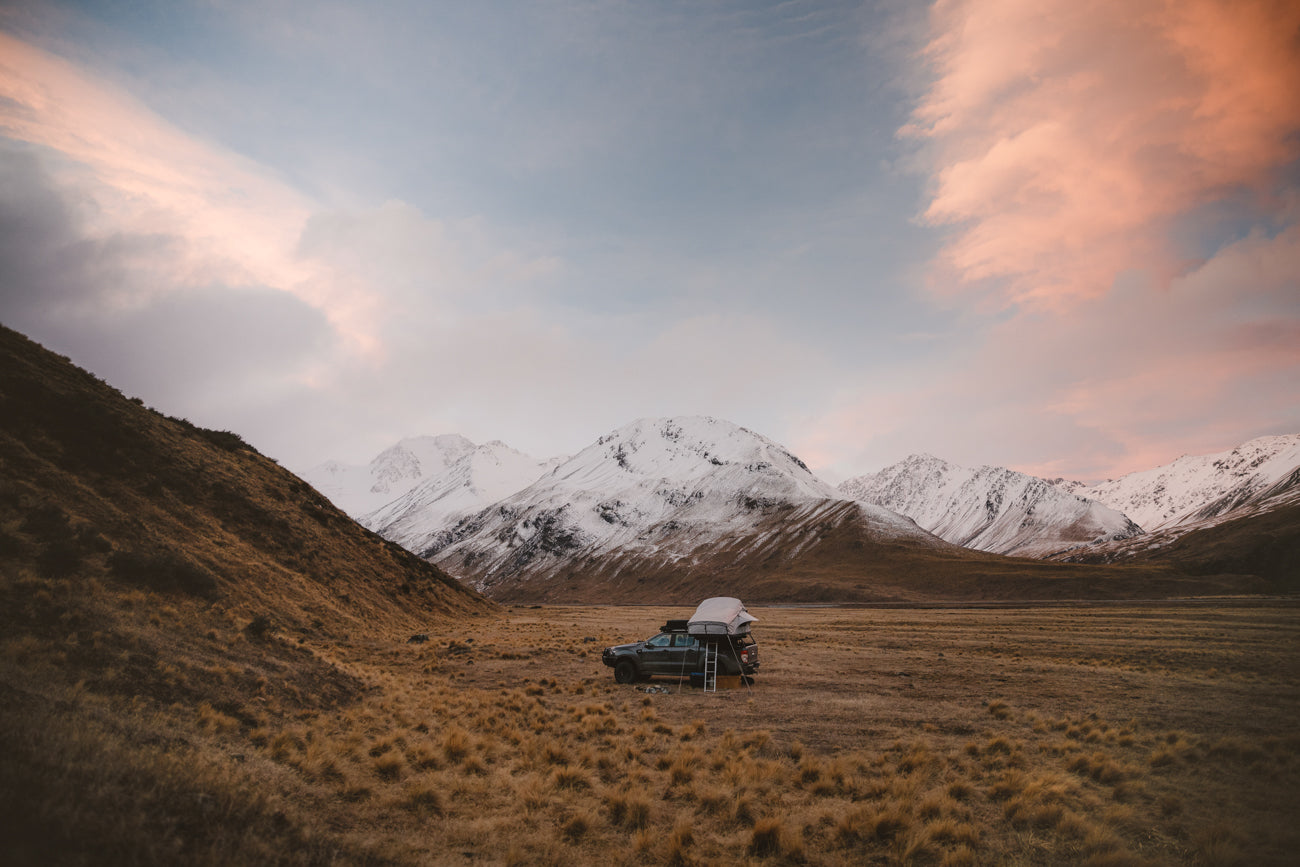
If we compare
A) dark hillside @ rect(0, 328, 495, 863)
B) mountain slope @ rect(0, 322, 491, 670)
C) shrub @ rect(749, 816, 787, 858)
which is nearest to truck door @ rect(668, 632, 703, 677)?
dark hillside @ rect(0, 328, 495, 863)

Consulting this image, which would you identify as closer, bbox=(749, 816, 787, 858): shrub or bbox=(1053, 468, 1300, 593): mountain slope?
bbox=(749, 816, 787, 858): shrub

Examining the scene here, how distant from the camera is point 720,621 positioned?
21484 mm

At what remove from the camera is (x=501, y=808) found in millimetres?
9055

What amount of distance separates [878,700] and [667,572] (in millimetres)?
142917

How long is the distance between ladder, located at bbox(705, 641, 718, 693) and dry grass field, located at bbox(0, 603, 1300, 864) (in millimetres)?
1132

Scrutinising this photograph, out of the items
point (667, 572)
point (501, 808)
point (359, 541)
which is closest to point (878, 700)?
point (501, 808)

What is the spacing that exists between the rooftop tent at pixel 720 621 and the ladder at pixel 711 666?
1.54 ft

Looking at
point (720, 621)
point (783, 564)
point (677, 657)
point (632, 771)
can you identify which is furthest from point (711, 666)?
point (783, 564)

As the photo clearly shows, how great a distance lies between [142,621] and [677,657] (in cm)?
1601

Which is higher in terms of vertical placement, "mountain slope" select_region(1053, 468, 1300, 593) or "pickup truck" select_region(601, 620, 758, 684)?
"pickup truck" select_region(601, 620, 758, 684)

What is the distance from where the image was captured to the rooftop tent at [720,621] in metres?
21.1

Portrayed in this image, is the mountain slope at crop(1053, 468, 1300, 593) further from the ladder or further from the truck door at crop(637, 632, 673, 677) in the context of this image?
the truck door at crop(637, 632, 673, 677)

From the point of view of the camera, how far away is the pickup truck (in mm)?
21078

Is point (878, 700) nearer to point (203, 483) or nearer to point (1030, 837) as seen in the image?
point (1030, 837)
